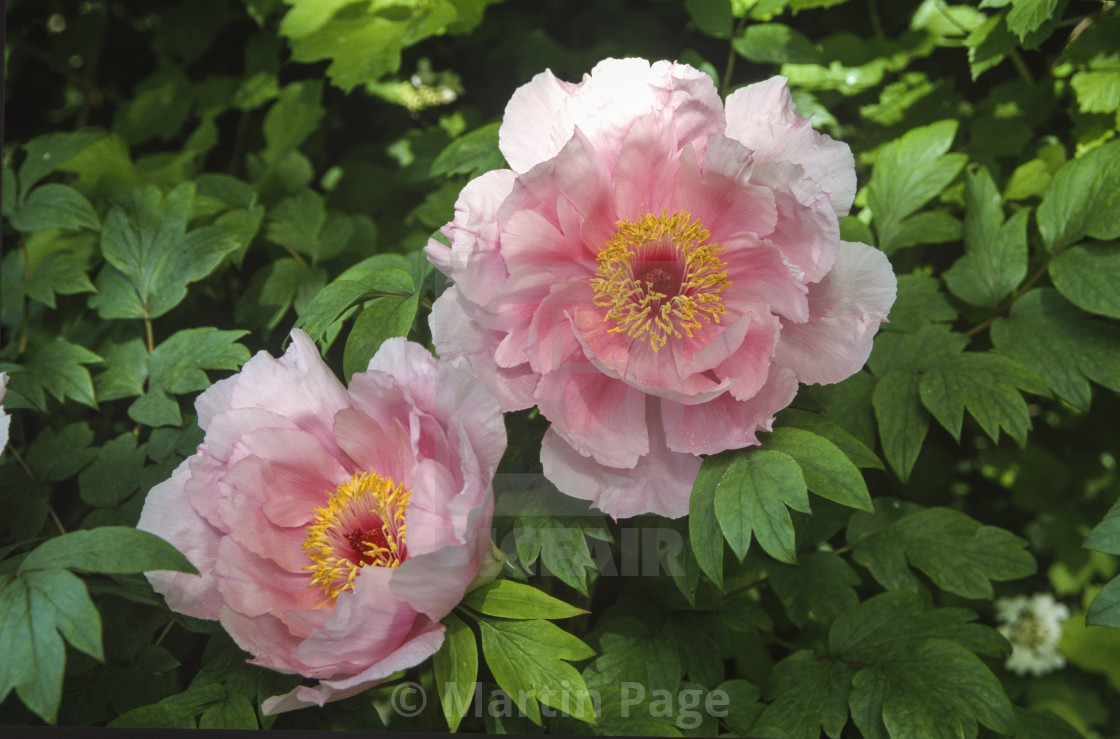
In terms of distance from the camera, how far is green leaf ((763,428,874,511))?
573 millimetres

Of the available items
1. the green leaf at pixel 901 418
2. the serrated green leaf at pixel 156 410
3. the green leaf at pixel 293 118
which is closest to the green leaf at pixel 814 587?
the green leaf at pixel 901 418

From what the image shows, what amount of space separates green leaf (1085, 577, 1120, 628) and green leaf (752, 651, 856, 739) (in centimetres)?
19

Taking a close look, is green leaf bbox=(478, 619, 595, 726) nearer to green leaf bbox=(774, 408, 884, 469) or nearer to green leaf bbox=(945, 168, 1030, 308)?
green leaf bbox=(774, 408, 884, 469)

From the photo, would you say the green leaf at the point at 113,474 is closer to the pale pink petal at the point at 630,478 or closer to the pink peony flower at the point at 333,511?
the pink peony flower at the point at 333,511

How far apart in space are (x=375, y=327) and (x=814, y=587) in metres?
0.45

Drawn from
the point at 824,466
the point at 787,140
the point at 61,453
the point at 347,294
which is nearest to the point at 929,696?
the point at 824,466

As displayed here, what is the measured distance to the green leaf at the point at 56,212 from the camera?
0.83 meters

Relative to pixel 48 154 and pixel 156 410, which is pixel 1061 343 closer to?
pixel 156 410

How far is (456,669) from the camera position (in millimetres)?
583

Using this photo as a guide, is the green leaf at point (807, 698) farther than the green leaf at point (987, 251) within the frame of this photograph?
No

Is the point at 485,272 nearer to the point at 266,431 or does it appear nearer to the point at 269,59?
the point at 266,431

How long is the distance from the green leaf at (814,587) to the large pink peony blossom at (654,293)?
0.22m

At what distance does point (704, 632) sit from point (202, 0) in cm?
102

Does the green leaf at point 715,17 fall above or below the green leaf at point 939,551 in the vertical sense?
above
